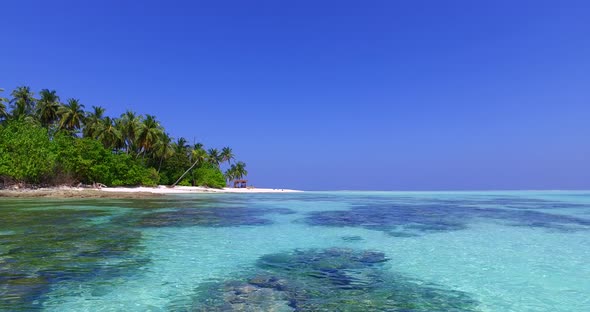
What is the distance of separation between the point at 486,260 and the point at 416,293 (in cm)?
421

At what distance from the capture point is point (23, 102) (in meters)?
52.9

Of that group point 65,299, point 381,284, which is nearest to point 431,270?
point 381,284

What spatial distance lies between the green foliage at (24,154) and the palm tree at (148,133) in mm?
16037

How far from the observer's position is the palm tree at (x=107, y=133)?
173 ft

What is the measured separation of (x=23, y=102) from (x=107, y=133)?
539 inches

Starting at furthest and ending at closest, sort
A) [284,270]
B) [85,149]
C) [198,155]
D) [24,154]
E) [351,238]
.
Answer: [198,155] → [85,149] → [24,154] → [351,238] → [284,270]

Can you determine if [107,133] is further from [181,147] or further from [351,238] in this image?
[351,238]

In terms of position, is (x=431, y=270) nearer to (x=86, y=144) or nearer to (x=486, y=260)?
(x=486, y=260)

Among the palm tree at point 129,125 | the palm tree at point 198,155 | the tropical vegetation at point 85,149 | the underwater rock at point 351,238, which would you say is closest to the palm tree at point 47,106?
the tropical vegetation at point 85,149

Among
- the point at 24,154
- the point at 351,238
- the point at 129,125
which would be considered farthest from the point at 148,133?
the point at 351,238

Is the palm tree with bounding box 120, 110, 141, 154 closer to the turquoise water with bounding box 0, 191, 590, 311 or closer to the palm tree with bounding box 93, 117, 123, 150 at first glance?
the palm tree with bounding box 93, 117, 123, 150

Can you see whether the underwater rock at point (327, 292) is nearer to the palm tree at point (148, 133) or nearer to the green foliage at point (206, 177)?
the palm tree at point (148, 133)

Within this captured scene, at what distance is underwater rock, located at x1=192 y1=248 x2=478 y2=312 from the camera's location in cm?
539

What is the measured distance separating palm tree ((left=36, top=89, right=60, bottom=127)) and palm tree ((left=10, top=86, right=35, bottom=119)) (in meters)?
1.91
